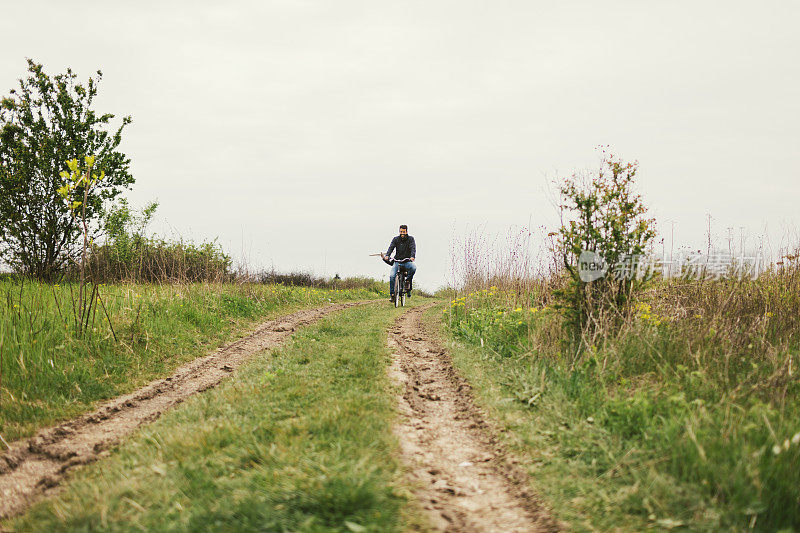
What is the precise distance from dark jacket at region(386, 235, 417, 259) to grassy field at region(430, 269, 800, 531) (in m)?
8.16

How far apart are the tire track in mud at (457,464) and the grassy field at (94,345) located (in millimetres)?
4204

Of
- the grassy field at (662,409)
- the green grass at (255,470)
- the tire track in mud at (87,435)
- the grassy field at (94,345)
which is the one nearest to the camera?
the green grass at (255,470)

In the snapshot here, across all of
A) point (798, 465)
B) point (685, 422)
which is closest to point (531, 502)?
point (685, 422)

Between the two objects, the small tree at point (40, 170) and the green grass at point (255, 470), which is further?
the small tree at point (40, 170)

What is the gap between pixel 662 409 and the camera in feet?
14.8

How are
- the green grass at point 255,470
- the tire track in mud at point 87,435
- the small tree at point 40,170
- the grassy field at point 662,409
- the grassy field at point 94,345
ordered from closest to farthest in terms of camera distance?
the green grass at point 255,470, the grassy field at point 662,409, the tire track in mud at point 87,435, the grassy field at point 94,345, the small tree at point 40,170

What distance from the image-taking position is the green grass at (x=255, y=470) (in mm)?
3051

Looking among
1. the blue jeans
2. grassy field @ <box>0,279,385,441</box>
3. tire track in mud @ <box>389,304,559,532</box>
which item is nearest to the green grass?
tire track in mud @ <box>389,304,559,532</box>

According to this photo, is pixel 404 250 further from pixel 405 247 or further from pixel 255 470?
pixel 255 470

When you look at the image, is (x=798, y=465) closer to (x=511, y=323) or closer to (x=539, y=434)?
(x=539, y=434)

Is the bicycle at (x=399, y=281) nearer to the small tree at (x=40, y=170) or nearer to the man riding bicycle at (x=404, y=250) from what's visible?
the man riding bicycle at (x=404, y=250)

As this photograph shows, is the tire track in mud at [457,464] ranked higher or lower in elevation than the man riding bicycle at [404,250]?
lower

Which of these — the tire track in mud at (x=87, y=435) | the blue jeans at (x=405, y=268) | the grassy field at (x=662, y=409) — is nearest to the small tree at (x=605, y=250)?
the grassy field at (x=662, y=409)

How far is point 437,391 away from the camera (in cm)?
630
